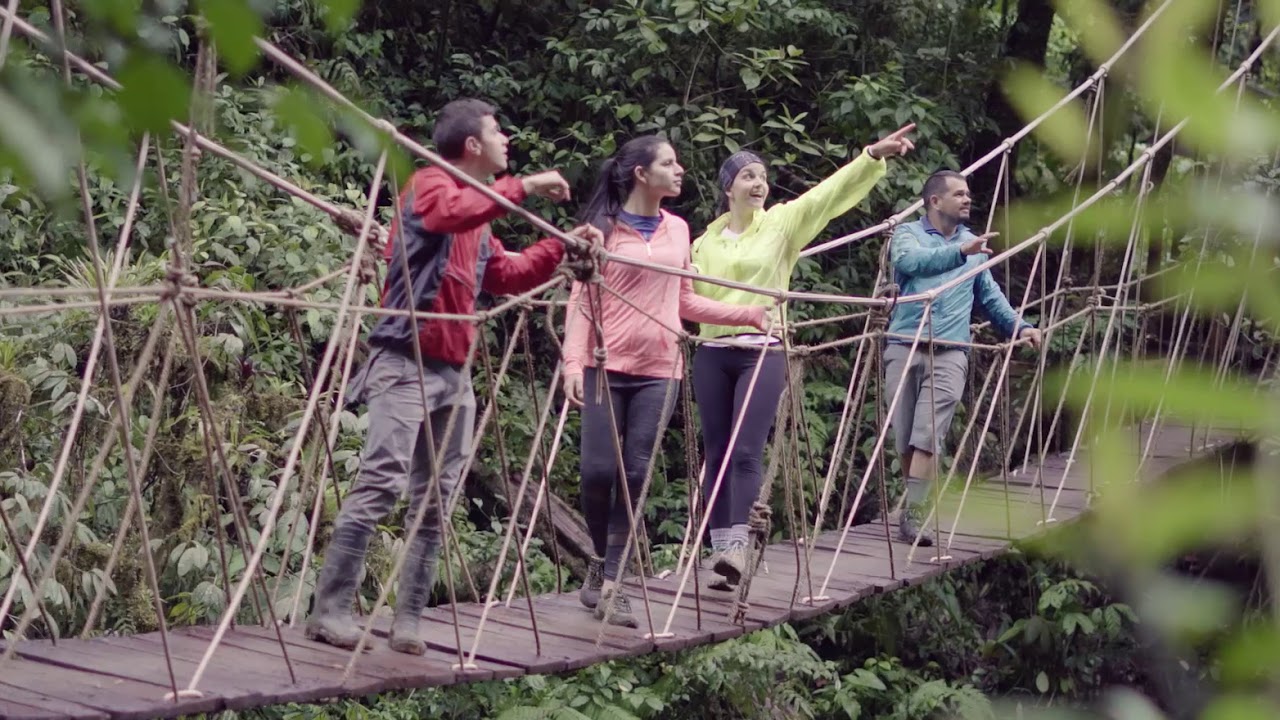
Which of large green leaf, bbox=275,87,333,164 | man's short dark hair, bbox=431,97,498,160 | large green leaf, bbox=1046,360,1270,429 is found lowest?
man's short dark hair, bbox=431,97,498,160

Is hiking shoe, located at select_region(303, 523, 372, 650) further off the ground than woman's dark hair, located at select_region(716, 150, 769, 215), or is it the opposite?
woman's dark hair, located at select_region(716, 150, 769, 215)

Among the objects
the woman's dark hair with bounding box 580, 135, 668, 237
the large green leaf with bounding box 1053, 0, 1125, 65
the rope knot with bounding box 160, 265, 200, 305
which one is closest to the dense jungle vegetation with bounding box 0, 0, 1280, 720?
the rope knot with bounding box 160, 265, 200, 305

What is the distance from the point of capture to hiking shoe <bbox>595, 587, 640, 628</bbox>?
228 centimetres

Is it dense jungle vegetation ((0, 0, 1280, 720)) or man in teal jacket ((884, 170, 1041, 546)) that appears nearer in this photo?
dense jungle vegetation ((0, 0, 1280, 720))

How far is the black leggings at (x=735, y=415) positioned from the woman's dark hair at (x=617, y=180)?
36 cm

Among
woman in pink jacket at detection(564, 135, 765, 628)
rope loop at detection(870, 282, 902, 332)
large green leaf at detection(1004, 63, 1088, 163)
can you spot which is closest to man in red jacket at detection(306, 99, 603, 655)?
woman in pink jacket at detection(564, 135, 765, 628)

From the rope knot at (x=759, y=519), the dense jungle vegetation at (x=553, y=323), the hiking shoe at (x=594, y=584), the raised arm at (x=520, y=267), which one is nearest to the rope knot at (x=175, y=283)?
the dense jungle vegetation at (x=553, y=323)

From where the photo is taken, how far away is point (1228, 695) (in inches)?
16.4

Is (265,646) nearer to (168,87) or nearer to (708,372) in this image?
(708,372)

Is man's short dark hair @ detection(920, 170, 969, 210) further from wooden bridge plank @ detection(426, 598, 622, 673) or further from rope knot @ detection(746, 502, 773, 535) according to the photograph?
wooden bridge plank @ detection(426, 598, 622, 673)

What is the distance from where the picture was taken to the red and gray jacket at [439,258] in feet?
6.19

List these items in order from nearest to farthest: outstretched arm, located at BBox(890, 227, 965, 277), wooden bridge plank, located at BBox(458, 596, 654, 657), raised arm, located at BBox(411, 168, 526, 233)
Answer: raised arm, located at BBox(411, 168, 526, 233)
wooden bridge plank, located at BBox(458, 596, 654, 657)
outstretched arm, located at BBox(890, 227, 965, 277)

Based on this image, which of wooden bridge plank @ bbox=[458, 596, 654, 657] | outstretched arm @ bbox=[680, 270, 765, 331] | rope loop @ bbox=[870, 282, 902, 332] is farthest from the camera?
rope loop @ bbox=[870, 282, 902, 332]

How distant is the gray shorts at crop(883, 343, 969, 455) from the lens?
3.12 m
